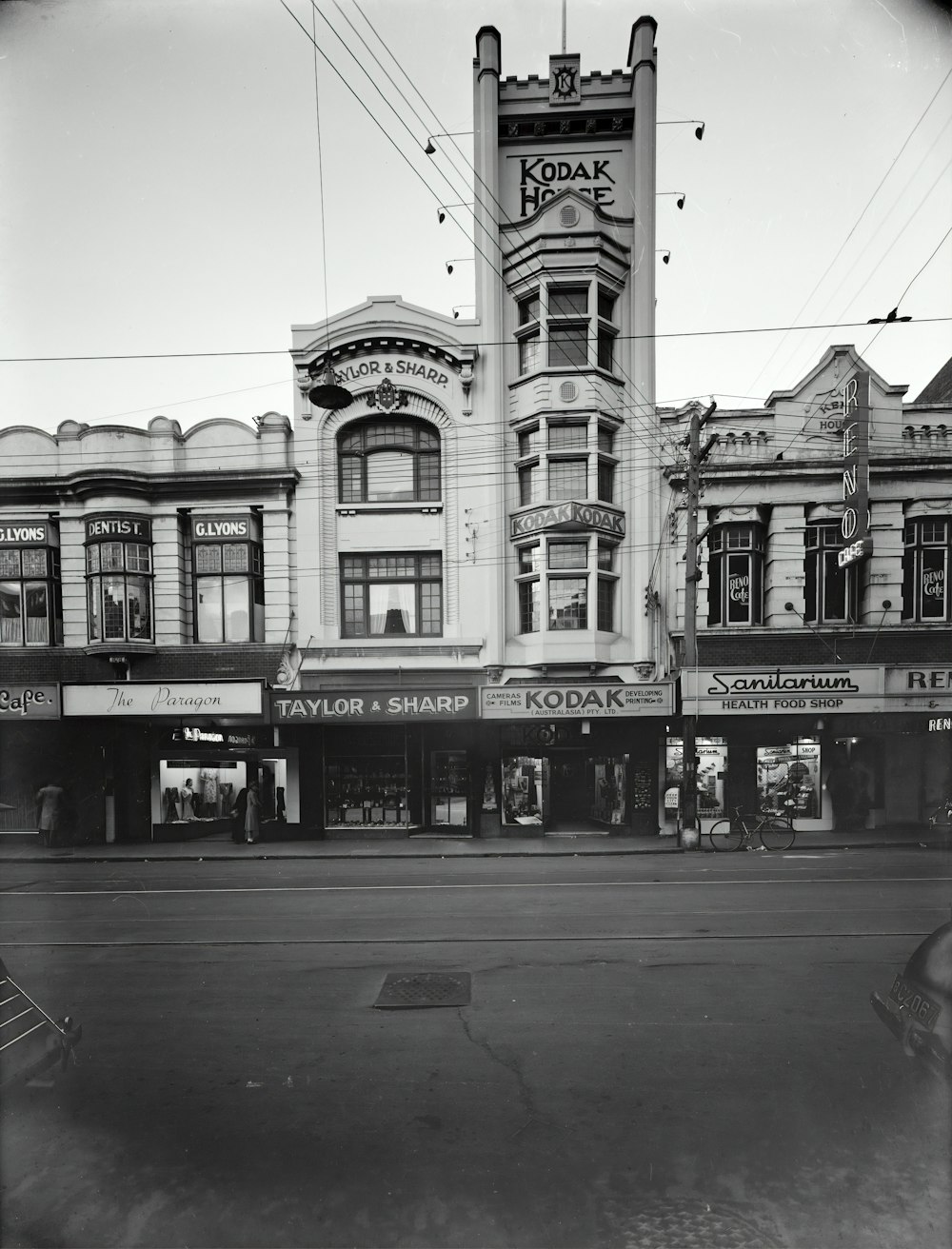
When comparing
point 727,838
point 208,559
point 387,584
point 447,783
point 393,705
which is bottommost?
point 727,838

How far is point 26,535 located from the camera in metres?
15.5

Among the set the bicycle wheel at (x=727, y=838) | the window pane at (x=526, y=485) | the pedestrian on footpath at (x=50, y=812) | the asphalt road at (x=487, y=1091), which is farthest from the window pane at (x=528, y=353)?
the pedestrian on footpath at (x=50, y=812)

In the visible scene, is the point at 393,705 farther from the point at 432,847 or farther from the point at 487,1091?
the point at 487,1091

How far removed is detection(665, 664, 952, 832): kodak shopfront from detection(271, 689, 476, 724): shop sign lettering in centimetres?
527

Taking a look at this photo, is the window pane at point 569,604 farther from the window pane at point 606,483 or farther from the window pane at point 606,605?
the window pane at point 606,483

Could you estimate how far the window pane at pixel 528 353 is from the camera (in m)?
15.9

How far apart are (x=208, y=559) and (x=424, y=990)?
12.8m

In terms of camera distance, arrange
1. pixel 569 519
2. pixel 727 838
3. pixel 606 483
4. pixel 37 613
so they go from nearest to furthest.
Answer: pixel 727 838 → pixel 569 519 → pixel 37 613 → pixel 606 483

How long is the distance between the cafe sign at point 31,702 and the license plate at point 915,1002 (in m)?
16.4

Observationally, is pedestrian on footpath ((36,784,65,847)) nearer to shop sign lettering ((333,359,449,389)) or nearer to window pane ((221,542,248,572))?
window pane ((221,542,248,572))

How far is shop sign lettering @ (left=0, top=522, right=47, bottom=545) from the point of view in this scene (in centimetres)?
1549

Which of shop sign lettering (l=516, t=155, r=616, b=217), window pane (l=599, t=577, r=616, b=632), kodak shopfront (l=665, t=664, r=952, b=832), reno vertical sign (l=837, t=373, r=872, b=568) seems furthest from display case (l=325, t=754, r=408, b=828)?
shop sign lettering (l=516, t=155, r=616, b=217)

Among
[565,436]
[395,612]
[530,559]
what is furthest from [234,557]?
[565,436]

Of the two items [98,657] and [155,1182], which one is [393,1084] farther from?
[98,657]
